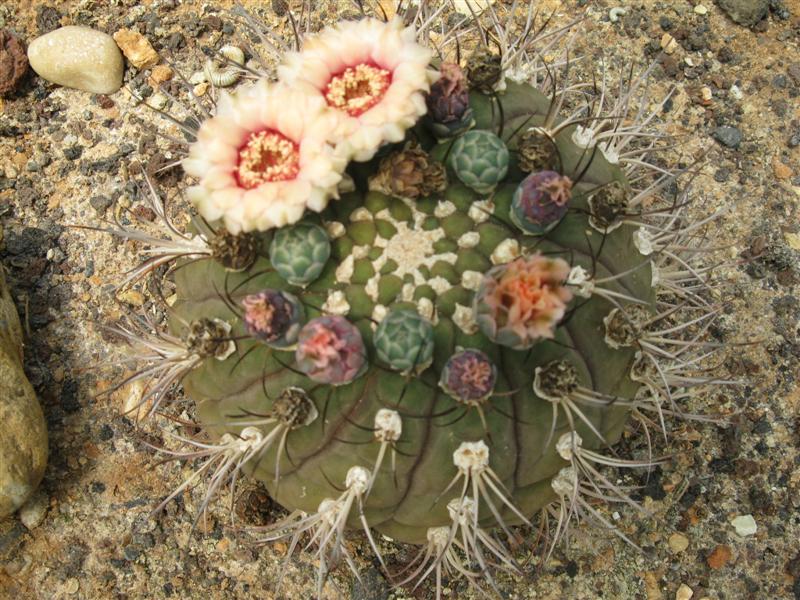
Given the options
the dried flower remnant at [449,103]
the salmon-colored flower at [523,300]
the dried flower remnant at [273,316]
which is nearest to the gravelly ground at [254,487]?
the dried flower remnant at [273,316]

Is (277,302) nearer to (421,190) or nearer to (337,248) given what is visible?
(337,248)

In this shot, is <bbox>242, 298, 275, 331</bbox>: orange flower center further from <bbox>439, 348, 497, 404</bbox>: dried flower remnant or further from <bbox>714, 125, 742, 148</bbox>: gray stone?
<bbox>714, 125, 742, 148</bbox>: gray stone

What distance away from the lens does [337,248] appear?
5.29 feet

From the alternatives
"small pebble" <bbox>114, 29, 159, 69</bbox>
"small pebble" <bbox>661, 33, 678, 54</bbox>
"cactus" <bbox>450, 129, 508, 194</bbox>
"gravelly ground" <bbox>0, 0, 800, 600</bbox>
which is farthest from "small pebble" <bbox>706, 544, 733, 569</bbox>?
"small pebble" <bbox>114, 29, 159, 69</bbox>

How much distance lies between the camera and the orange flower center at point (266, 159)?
148cm

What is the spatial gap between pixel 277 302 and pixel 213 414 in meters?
0.42

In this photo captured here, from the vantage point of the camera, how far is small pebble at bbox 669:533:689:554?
2428mm

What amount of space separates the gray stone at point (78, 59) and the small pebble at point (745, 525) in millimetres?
2555

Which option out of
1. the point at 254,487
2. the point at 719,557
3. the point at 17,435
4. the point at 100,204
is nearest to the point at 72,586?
the point at 17,435

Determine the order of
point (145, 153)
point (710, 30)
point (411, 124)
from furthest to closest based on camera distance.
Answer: point (710, 30), point (145, 153), point (411, 124)

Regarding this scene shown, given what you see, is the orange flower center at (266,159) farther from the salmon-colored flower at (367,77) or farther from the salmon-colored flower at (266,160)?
the salmon-colored flower at (367,77)

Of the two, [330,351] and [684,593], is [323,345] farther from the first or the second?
[684,593]

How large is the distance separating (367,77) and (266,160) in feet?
0.83

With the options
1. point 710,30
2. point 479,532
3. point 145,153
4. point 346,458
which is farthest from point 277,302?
point 710,30
